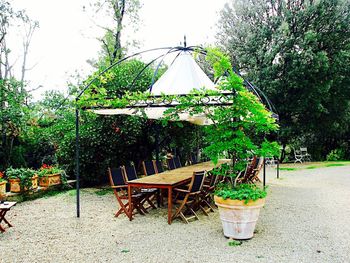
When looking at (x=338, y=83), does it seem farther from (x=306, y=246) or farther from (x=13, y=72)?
(x=13, y=72)

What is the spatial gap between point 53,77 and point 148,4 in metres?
6.11

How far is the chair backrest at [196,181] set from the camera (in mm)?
5555

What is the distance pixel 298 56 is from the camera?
14.9 m

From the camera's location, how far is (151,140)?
1053 cm

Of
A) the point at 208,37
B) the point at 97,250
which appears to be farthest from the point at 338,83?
the point at 97,250

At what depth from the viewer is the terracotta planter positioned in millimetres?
4805

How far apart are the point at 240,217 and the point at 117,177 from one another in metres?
2.59

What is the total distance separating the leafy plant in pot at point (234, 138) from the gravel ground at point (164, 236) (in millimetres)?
391

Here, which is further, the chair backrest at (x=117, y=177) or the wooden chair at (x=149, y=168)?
the wooden chair at (x=149, y=168)

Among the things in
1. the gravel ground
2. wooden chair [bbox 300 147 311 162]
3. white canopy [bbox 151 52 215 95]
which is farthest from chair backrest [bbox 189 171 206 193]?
wooden chair [bbox 300 147 311 162]

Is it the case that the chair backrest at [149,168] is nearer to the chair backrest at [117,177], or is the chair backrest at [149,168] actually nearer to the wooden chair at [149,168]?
the wooden chair at [149,168]

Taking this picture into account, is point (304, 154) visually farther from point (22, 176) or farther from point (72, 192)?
point (22, 176)

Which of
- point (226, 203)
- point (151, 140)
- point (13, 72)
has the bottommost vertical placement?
point (226, 203)

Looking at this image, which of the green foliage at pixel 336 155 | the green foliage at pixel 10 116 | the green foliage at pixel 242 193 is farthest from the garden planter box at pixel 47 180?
the green foliage at pixel 336 155
